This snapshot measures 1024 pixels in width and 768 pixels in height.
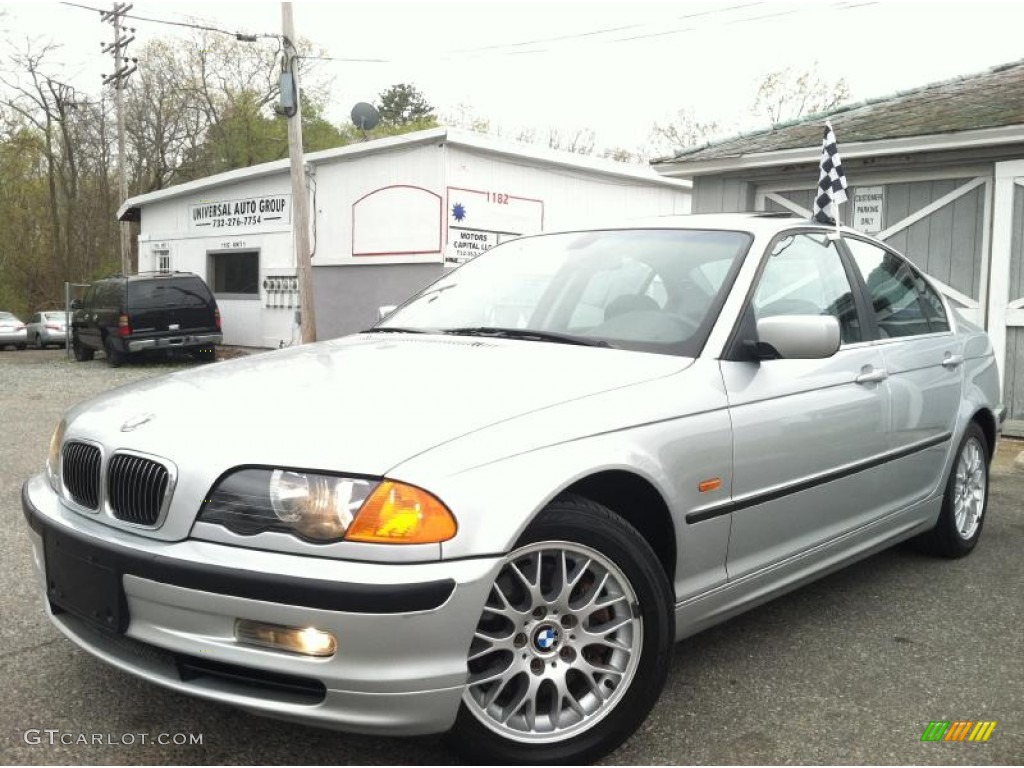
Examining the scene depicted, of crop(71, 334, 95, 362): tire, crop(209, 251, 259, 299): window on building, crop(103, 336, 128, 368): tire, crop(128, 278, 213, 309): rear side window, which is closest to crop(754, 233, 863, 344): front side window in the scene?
crop(128, 278, 213, 309): rear side window

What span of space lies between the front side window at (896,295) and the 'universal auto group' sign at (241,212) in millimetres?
15790

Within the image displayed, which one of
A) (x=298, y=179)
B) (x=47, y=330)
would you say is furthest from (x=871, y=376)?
(x=47, y=330)

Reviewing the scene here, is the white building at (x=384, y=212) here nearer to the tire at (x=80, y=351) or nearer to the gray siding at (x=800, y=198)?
the tire at (x=80, y=351)

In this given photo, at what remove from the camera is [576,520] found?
2492 mm

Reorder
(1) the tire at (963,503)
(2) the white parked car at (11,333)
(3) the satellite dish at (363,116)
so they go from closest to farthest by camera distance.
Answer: (1) the tire at (963,503) < (3) the satellite dish at (363,116) < (2) the white parked car at (11,333)

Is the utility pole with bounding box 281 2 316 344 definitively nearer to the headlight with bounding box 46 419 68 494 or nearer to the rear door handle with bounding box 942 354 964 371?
the rear door handle with bounding box 942 354 964 371

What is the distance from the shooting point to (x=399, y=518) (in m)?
2.21

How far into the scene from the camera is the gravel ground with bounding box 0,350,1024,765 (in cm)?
263

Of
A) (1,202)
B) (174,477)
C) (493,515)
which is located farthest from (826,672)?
(1,202)

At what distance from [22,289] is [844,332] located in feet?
133

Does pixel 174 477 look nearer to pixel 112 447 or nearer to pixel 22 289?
pixel 112 447

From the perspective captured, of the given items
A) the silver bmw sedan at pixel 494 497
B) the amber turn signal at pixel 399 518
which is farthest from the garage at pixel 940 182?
the amber turn signal at pixel 399 518

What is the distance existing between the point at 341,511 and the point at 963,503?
3581 millimetres

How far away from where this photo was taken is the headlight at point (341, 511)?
2.21 m
